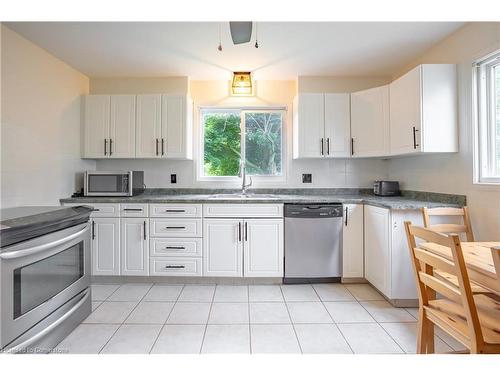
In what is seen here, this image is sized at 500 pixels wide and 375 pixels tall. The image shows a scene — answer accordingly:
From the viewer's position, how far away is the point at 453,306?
130cm

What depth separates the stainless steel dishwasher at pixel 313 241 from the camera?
2.69 metres

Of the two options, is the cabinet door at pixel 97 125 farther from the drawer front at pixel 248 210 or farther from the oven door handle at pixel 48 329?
the oven door handle at pixel 48 329

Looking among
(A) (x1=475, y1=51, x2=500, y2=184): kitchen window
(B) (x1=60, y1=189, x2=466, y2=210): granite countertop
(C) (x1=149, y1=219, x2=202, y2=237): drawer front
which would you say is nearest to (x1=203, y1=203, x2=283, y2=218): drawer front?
(B) (x1=60, y1=189, x2=466, y2=210): granite countertop

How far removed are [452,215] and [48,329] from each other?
2.86 meters

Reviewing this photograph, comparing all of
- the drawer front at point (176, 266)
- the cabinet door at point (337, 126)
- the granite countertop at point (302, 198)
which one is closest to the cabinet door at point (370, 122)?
the cabinet door at point (337, 126)

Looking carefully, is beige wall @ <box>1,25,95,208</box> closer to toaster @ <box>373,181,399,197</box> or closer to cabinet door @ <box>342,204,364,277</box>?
cabinet door @ <box>342,204,364,277</box>

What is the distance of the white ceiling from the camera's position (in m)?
2.18

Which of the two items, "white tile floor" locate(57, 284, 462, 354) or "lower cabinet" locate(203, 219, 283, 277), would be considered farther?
"lower cabinet" locate(203, 219, 283, 277)

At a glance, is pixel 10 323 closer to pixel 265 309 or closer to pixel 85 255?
pixel 85 255

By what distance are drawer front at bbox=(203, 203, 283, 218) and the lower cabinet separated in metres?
0.06

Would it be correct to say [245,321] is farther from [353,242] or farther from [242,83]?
[242,83]

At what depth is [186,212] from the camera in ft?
8.95

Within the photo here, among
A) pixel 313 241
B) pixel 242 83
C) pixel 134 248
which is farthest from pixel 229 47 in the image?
pixel 134 248

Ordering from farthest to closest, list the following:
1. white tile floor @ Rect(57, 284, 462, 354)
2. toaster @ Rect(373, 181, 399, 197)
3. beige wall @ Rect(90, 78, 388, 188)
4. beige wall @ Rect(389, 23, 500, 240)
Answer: beige wall @ Rect(90, 78, 388, 188) → toaster @ Rect(373, 181, 399, 197) → beige wall @ Rect(389, 23, 500, 240) → white tile floor @ Rect(57, 284, 462, 354)
